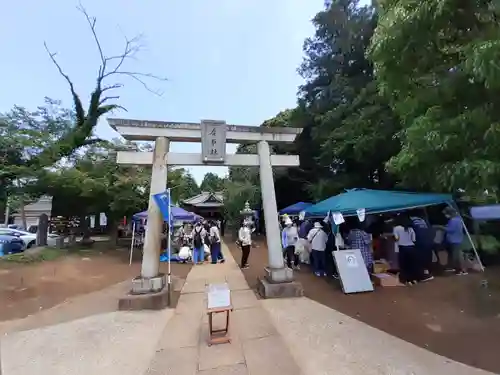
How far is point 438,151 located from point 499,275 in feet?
15.8

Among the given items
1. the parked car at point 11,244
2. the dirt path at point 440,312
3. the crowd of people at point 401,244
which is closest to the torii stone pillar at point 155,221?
the dirt path at point 440,312

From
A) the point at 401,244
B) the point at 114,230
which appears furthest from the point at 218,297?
the point at 114,230

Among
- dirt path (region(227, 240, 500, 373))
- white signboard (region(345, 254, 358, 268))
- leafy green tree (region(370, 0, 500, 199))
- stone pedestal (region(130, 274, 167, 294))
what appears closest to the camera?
leafy green tree (region(370, 0, 500, 199))

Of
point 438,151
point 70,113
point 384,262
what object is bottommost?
point 384,262

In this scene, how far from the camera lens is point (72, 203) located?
16.1 m

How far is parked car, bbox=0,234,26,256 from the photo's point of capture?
629 inches

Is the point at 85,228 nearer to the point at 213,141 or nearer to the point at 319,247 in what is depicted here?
the point at 213,141

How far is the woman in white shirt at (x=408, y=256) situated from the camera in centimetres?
764

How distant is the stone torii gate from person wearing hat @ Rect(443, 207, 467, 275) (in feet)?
14.9

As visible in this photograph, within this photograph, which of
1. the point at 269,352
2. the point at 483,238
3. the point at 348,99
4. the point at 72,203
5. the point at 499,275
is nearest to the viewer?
the point at 269,352

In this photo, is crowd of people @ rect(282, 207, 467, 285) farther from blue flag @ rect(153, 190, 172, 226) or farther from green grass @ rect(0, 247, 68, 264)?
green grass @ rect(0, 247, 68, 264)

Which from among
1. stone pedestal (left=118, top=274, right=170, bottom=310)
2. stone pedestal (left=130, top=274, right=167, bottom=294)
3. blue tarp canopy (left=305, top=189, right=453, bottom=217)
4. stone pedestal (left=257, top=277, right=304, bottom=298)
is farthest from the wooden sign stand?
blue tarp canopy (left=305, top=189, right=453, bottom=217)

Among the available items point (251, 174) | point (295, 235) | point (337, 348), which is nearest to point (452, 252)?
point (295, 235)

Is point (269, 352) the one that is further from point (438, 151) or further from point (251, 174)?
point (251, 174)
